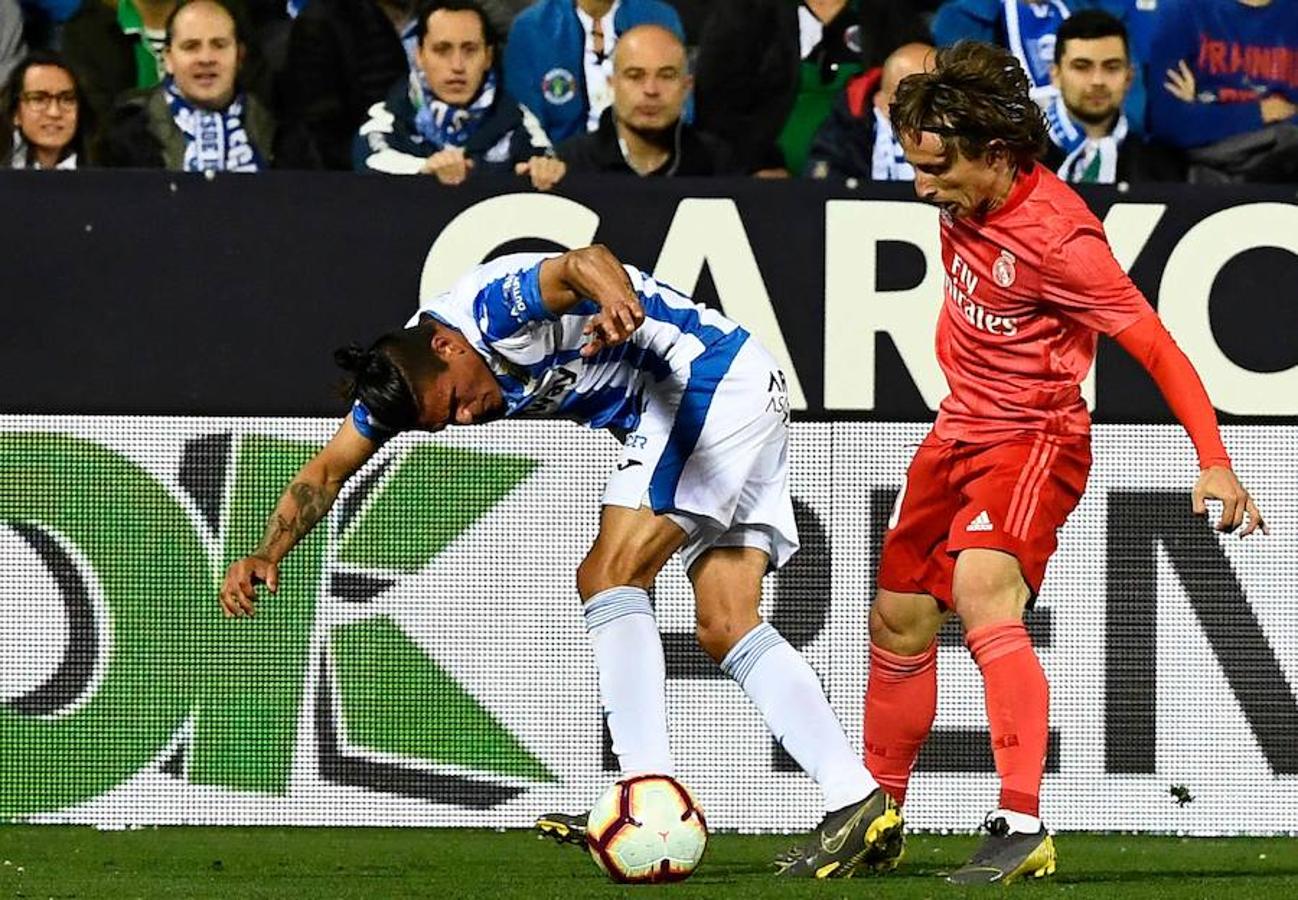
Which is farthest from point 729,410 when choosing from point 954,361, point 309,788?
point 309,788

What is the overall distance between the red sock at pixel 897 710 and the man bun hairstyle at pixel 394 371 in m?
1.55

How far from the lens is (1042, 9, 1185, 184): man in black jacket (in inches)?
338

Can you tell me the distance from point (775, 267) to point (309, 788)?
2.32 meters

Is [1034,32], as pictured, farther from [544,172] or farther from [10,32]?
[10,32]

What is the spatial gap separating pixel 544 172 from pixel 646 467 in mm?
2139

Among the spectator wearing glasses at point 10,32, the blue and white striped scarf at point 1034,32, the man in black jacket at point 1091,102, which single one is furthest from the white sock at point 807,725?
the spectator wearing glasses at point 10,32

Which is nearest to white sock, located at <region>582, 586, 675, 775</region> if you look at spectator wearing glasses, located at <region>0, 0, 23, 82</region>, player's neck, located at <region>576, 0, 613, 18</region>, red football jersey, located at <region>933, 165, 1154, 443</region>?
red football jersey, located at <region>933, 165, 1154, 443</region>

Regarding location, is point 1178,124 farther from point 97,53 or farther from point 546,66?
point 97,53

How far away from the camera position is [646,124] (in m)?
8.42

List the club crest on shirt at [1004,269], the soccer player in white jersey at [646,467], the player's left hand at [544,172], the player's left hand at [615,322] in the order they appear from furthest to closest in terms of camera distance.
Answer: the player's left hand at [544,172] < the club crest on shirt at [1004,269] < the soccer player in white jersey at [646,467] < the player's left hand at [615,322]

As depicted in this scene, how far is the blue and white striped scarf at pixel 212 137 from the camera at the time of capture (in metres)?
8.46

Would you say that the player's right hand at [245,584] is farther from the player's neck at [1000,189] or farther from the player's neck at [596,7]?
the player's neck at [596,7]

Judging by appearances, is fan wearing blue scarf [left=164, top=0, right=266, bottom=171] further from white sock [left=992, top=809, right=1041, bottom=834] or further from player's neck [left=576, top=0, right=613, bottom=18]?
white sock [left=992, top=809, right=1041, bottom=834]

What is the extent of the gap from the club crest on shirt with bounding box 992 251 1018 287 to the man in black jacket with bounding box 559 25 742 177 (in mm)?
2596
